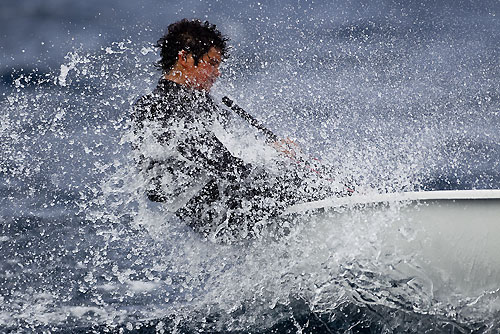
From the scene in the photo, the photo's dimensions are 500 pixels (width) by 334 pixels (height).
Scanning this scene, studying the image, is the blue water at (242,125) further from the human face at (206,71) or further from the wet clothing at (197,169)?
the human face at (206,71)

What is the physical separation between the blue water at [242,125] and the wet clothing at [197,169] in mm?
109

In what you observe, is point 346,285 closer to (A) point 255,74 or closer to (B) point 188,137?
(B) point 188,137

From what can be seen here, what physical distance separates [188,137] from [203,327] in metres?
A: 0.71

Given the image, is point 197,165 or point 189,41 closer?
point 197,165

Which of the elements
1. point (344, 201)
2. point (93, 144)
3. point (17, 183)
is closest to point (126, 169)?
point (344, 201)

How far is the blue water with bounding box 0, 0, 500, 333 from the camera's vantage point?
8.04 feet

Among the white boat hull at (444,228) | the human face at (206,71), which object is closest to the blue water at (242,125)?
the white boat hull at (444,228)

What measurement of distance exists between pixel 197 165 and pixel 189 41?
50cm

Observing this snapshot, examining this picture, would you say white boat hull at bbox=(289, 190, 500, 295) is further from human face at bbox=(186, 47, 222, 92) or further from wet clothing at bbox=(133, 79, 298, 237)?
human face at bbox=(186, 47, 222, 92)

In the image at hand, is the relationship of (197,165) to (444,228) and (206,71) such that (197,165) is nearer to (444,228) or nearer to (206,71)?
(206,71)

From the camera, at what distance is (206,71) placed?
2.54 metres

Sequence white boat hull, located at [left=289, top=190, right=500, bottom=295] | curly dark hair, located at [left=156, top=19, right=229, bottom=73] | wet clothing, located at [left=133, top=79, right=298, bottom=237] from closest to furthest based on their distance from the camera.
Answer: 1. white boat hull, located at [left=289, top=190, right=500, bottom=295]
2. wet clothing, located at [left=133, top=79, right=298, bottom=237]
3. curly dark hair, located at [left=156, top=19, right=229, bottom=73]

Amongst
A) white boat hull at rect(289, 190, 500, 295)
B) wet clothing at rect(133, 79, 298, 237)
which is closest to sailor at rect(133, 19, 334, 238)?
wet clothing at rect(133, 79, 298, 237)

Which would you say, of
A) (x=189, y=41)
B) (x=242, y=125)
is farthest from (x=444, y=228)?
(x=189, y=41)
